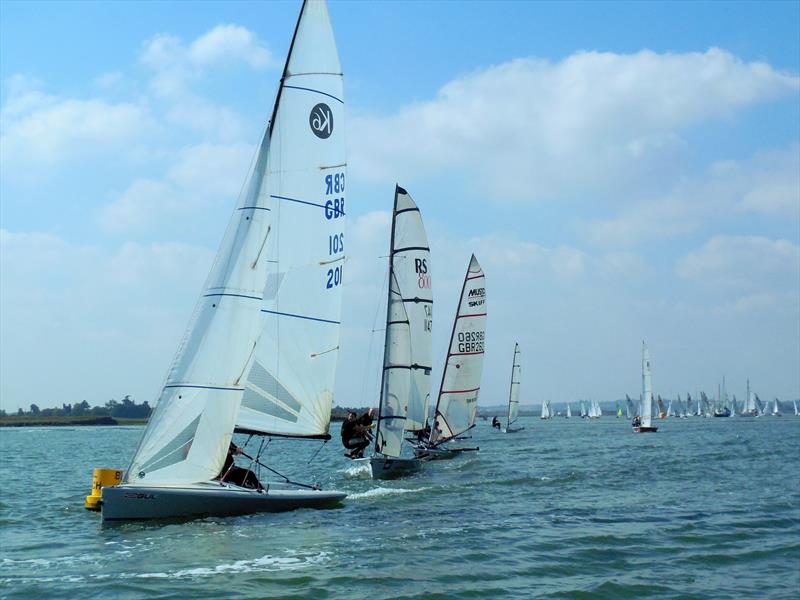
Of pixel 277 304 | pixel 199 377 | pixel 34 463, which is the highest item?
pixel 277 304

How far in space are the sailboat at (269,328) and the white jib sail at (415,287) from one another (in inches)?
458

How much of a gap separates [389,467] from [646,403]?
2099 inches

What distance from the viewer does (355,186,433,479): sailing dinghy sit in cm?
2858

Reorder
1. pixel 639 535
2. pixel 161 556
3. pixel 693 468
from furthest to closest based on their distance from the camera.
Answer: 1. pixel 693 468
2. pixel 639 535
3. pixel 161 556

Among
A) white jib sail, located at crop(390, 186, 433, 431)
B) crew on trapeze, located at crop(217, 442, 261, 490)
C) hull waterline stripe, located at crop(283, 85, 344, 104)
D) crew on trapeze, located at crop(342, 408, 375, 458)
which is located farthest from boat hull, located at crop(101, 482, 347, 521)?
white jib sail, located at crop(390, 186, 433, 431)

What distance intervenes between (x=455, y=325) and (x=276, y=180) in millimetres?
22384

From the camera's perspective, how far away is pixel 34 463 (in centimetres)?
3972

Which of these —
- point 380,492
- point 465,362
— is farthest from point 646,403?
point 380,492

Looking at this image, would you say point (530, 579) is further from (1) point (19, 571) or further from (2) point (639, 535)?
(1) point (19, 571)

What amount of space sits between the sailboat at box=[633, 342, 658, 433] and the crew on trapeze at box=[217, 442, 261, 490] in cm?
5971

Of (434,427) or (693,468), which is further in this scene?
(434,427)

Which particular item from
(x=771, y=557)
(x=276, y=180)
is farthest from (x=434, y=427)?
(x=771, y=557)

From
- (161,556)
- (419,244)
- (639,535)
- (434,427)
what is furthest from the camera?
(434,427)

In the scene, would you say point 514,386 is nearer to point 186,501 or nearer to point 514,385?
point 514,385
